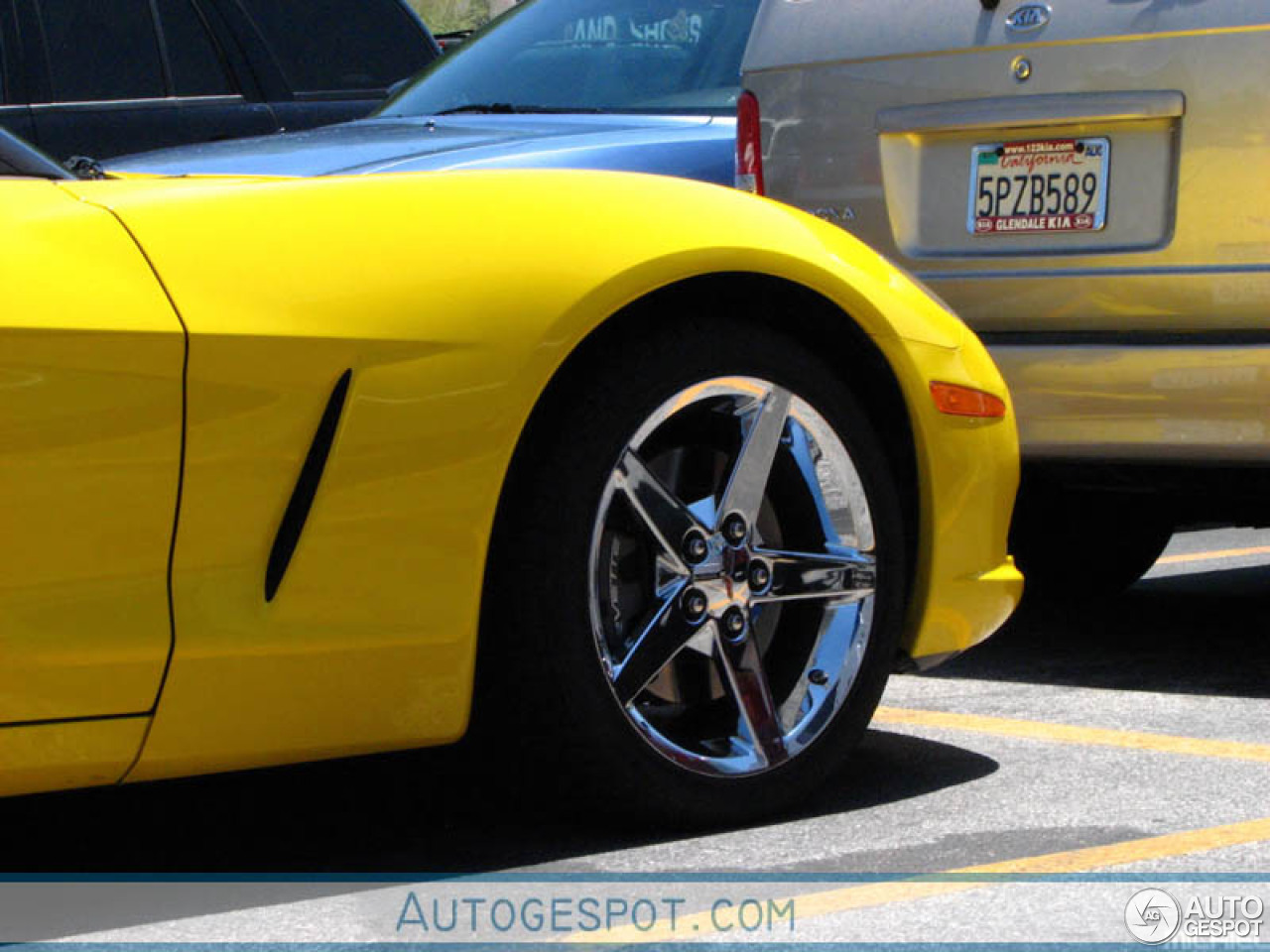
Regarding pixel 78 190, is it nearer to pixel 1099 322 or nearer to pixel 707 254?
pixel 707 254

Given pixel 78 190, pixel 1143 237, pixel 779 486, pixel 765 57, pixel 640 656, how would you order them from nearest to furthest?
pixel 78 190, pixel 640 656, pixel 779 486, pixel 1143 237, pixel 765 57

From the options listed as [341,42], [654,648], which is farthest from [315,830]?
[341,42]

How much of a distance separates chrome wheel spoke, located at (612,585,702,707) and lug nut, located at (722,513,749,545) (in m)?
0.12

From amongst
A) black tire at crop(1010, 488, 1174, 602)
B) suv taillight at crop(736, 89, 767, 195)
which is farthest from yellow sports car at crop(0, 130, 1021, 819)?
black tire at crop(1010, 488, 1174, 602)

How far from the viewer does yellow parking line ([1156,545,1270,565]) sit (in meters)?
7.59

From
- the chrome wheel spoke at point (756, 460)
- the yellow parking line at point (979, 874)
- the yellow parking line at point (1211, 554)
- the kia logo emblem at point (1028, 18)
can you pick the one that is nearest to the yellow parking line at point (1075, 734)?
the yellow parking line at point (979, 874)

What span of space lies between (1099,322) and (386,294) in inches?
83.7

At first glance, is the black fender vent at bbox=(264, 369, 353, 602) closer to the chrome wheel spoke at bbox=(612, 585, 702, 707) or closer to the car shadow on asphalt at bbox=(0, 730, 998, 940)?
the car shadow on asphalt at bbox=(0, 730, 998, 940)

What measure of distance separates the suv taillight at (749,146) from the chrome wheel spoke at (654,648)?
83.4 inches

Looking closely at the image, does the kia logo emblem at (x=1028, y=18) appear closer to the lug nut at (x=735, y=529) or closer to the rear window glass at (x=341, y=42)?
the lug nut at (x=735, y=529)

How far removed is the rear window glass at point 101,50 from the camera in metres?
8.26

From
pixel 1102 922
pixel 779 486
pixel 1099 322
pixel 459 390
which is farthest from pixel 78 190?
pixel 1099 322

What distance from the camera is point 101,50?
8.41m

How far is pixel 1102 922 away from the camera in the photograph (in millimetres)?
3234
